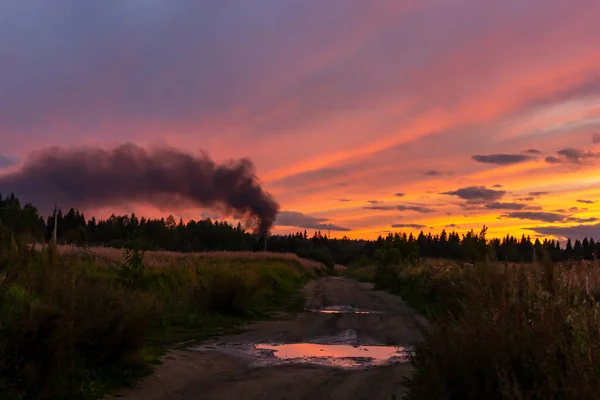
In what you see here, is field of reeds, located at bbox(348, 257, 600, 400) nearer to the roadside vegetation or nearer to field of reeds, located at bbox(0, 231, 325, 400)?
the roadside vegetation

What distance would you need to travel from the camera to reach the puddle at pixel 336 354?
10422 mm

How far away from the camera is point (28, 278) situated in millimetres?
8617

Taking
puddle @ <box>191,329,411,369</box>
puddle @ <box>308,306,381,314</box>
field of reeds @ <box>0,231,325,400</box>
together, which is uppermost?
field of reeds @ <box>0,231,325,400</box>

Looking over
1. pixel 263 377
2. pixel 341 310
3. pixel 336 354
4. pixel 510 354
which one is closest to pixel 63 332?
pixel 263 377

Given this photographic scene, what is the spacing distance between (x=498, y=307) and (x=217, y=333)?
392 inches

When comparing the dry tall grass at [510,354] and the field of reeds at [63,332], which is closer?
the dry tall grass at [510,354]

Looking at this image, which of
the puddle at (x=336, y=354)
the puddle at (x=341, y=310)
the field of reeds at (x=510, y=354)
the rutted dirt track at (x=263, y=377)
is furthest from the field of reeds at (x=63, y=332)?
the puddle at (x=341, y=310)

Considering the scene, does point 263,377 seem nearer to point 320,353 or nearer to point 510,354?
point 320,353

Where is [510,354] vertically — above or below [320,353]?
above

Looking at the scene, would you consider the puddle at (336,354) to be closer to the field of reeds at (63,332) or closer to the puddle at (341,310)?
the field of reeds at (63,332)

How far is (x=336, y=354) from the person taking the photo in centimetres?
1129

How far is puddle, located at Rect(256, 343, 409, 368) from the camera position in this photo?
34.2ft

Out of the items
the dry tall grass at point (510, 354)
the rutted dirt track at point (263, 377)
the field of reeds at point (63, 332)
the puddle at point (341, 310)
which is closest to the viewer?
the dry tall grass at point (510, 354)

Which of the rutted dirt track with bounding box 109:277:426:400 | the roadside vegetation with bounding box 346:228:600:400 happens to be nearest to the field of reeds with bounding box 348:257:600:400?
the roadside vegetation with bounding box 346:228:600:400
